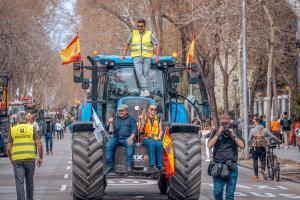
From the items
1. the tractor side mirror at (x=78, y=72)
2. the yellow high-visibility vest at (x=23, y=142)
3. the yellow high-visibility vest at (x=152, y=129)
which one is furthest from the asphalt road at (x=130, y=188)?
the tractor side mirror at (x=78, y=72)

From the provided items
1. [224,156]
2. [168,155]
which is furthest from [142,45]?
[224,156]

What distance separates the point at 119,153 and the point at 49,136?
26.2 m

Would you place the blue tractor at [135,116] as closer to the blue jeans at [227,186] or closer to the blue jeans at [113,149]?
the blue jeans at [113,149]

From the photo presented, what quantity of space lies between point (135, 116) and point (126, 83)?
1213 millimetres

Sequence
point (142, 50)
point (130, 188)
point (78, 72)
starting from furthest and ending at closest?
point (130, 188), point (142, 50), point (78, 72)

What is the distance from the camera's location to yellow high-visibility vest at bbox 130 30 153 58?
65.2 feet

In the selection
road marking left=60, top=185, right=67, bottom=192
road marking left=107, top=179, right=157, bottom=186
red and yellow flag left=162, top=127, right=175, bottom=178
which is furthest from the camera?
road marking left=107, top=179, right=157, bottom=186

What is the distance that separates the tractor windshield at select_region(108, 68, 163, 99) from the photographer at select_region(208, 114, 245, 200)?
3635mm

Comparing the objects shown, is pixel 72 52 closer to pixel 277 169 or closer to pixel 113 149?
pixel 113 149

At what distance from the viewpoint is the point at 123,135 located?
1912cm

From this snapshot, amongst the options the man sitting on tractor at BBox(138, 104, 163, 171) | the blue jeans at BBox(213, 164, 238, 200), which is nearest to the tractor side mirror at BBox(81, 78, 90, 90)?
the man sitting on tractor at BBox(138, 104, 163, 171)

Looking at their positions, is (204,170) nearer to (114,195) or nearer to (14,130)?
(114,195)

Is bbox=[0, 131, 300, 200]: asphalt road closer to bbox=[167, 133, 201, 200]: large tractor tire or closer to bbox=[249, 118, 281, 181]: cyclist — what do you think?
bbox=[249, 118, 281, 181]: cyclist

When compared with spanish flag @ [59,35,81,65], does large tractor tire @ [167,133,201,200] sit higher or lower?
lower
